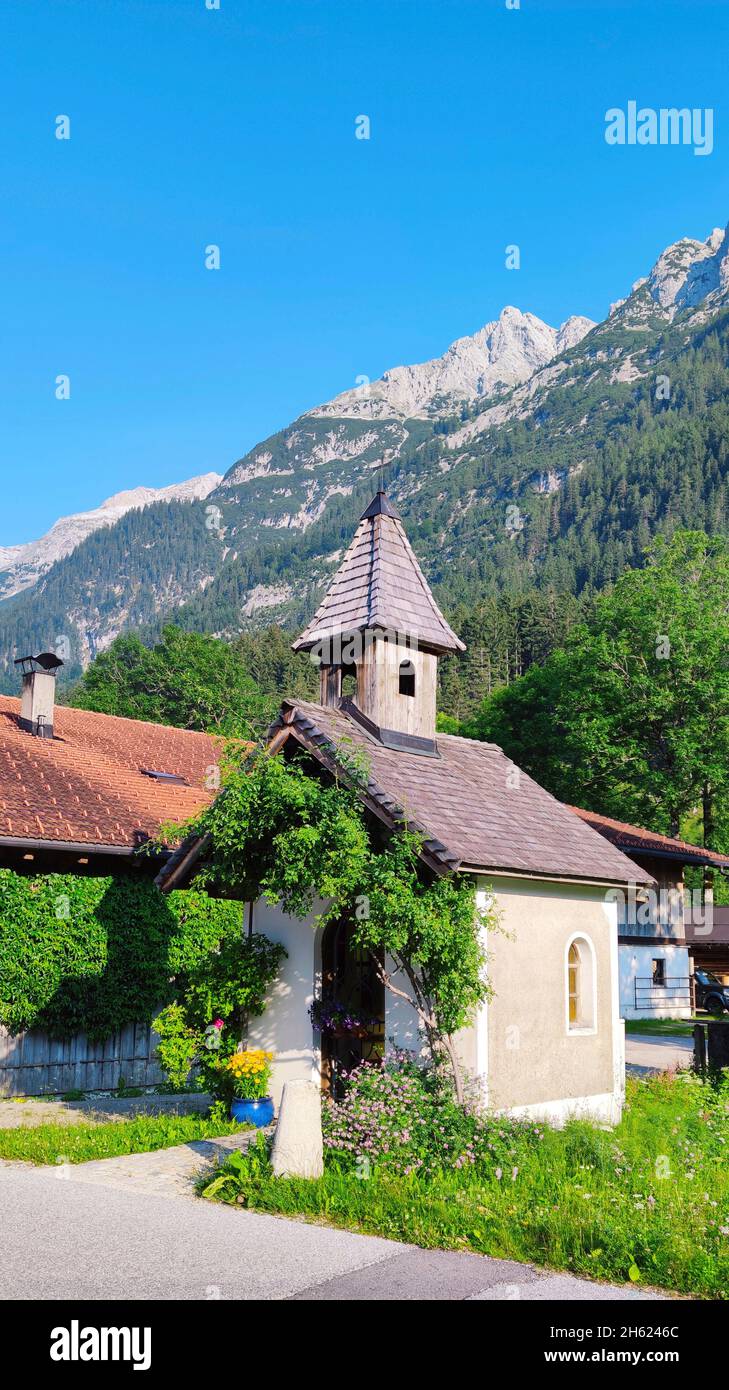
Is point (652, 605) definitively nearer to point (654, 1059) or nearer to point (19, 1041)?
point (654, 1059)

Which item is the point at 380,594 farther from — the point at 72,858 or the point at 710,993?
the point at 710,993

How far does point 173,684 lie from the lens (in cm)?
5700

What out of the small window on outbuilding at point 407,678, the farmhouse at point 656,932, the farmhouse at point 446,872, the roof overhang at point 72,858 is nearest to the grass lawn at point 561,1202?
the farmhouse at point 446,872

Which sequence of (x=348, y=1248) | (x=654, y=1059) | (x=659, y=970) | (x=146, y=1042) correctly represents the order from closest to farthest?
1. (x=348, y=1248)
2. (x=146, y=1042)
3. (x=654, y=1059)
4. (x=659, y=970)

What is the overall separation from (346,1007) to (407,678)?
5188mm

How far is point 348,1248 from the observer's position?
7445mm

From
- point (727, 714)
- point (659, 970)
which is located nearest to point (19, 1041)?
point (659, 970)

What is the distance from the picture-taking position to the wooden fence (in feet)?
51.7

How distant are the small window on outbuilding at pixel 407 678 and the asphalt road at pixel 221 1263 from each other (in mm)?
8831

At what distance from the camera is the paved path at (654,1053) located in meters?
18.8

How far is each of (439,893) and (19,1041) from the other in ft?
27.2

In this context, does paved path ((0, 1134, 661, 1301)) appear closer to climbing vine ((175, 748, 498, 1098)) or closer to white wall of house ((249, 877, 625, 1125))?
climbing vine ((175, 748, 498, 1098))

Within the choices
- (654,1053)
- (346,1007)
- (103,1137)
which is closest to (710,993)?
(654,1053)

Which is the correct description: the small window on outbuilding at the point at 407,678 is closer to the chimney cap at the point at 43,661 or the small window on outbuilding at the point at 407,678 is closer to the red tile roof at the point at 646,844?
the chimney cap at the point at 43,661
